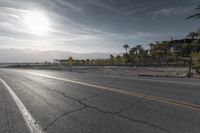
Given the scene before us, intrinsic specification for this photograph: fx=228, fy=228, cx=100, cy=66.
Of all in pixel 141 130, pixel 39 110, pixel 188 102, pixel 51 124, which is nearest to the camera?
Result: pixel 141 130

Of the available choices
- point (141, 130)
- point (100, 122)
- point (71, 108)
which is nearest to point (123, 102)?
point (71, 108)

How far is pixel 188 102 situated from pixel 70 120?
419 cm

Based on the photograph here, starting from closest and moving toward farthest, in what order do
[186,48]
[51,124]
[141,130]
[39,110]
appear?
1. [141,130]
2. [51,124]
3. [39,110]
4. [186,48]

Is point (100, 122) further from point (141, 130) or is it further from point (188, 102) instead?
point (188, 102)

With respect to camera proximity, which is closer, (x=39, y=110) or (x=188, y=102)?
(x=39, y=110)

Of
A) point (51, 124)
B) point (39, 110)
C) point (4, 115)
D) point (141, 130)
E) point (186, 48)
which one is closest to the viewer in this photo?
point (141, 130)

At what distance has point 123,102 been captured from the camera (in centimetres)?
818

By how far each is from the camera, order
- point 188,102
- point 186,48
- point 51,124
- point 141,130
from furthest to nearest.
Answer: point 186,48
point 188,102
point 51,124
point 141,130

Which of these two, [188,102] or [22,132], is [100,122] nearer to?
[22,132]

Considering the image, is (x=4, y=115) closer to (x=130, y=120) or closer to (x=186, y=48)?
(x=130, y=120)

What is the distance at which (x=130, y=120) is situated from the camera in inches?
228

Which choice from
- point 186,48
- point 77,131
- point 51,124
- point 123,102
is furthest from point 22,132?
point 186,48

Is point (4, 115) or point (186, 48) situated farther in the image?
point (186, 48)

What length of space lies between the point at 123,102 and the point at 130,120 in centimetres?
240
